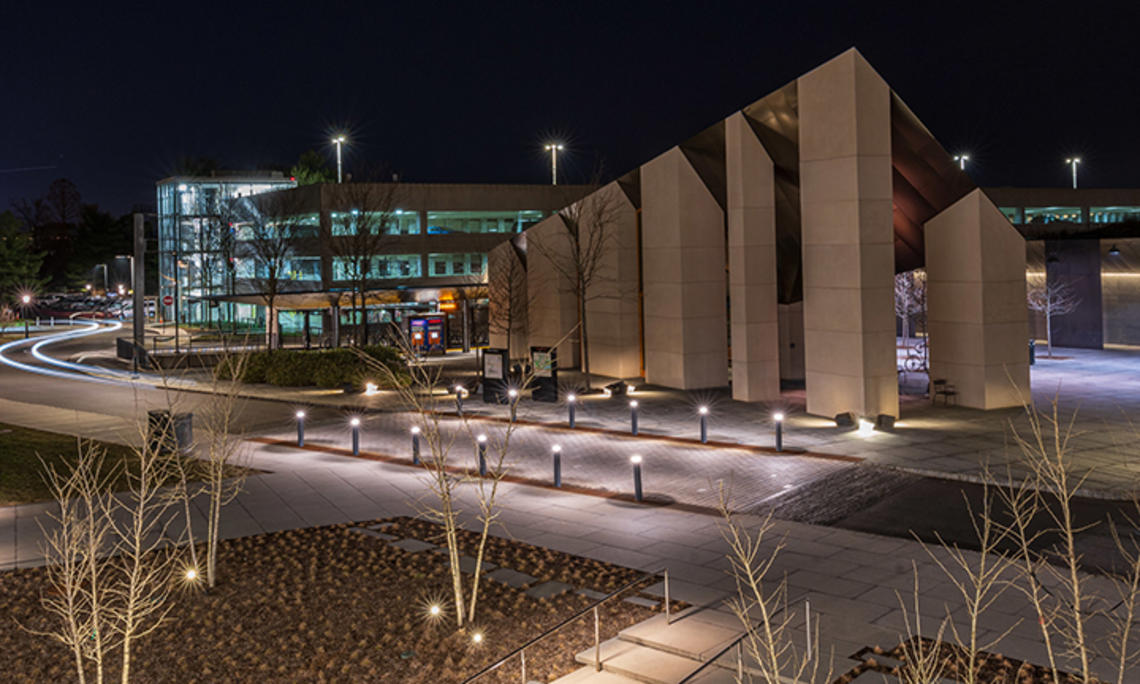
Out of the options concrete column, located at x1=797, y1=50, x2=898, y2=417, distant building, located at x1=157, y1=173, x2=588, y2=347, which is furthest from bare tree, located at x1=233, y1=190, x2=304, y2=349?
concrete column, located at x1=797, y1=50, x2=898, y2=417

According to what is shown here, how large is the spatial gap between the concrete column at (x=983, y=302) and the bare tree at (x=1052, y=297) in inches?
679

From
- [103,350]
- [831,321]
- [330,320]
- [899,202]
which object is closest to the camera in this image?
[831,321]

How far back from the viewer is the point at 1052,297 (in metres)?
42.5

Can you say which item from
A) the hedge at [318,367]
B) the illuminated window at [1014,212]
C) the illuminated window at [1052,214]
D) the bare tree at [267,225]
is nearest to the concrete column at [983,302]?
the hedge at [318,367]

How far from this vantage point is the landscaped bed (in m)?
9.31

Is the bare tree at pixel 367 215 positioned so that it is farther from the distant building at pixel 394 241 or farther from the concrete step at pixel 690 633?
the concrete step at pixel 690 633

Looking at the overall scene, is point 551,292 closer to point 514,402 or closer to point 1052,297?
point 1052,297

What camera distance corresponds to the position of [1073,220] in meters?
73.1

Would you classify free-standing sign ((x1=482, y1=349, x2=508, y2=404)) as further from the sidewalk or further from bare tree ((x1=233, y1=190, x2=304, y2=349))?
bare tree ((x1=233, y1=190, x2=304, y2=349))

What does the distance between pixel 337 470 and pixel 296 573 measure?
718 cm

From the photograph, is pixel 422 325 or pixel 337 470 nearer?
pixel 337 470

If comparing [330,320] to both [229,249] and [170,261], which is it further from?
[170,261]

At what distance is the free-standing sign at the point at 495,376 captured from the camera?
1134 inches

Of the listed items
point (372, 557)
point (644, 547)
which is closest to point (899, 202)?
point (644, 547)
